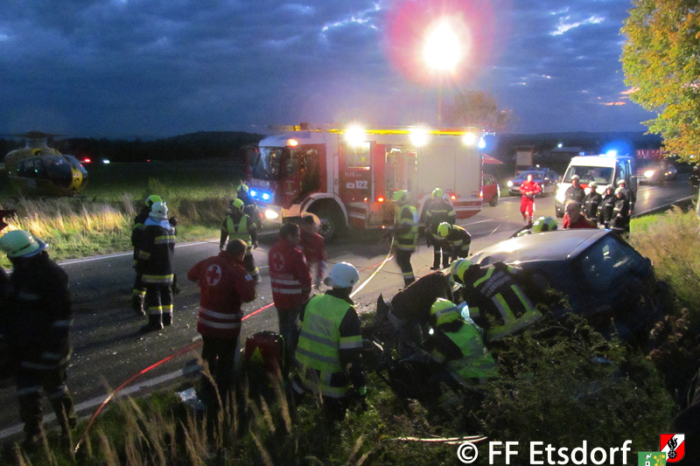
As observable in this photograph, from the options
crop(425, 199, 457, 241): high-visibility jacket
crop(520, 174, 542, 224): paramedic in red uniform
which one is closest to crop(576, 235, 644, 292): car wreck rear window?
crop(425, 199, 457, 241): high-visibility jacket

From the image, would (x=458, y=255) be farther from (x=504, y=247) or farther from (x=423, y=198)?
(x=423, y=198)

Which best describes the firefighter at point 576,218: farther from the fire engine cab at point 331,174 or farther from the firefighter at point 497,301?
the fire engine cab at point 331,174

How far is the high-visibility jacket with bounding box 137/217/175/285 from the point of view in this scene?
585 cm

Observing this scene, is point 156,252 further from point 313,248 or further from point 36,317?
point 36,317

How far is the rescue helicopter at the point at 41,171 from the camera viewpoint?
845 inches

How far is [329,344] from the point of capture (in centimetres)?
348

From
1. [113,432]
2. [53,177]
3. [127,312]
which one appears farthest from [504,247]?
[53,177]

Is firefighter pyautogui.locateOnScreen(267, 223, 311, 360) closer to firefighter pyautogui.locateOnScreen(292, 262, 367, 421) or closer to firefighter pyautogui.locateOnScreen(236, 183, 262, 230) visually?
firefighter pyautogui.locateOnScreen(292, 262, 367, 421)

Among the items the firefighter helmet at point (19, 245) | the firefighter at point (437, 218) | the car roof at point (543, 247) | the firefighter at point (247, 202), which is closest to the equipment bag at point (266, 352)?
the firefighter helmet at point (19, 245)

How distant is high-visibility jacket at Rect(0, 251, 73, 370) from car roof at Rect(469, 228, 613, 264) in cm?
404

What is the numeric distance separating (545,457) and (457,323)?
4.05 feet

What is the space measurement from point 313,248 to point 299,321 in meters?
2.63

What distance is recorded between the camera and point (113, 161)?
68750mm

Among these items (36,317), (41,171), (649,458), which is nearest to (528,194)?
(649,458)
